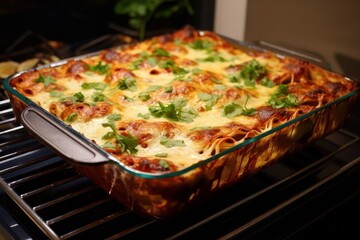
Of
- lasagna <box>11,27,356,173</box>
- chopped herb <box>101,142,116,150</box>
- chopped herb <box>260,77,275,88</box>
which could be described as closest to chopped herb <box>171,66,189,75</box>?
lasagna <box>11,27,356,173</box>

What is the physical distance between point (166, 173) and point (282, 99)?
51 cm

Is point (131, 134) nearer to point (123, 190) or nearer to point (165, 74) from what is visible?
point (123, 190)

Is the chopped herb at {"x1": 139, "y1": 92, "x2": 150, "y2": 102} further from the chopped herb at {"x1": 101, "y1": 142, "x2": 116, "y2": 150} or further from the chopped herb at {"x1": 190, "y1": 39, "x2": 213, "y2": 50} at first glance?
the chopped herb at {"x1": 190, "y1": 39, "x2": 213, "y2": 50}

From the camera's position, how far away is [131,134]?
0.95 m

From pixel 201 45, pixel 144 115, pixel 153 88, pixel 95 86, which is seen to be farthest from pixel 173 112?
pixel 201 45

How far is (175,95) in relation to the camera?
115 centimetres

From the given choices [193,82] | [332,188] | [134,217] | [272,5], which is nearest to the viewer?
[134,217]

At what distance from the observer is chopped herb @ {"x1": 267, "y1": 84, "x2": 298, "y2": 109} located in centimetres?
111

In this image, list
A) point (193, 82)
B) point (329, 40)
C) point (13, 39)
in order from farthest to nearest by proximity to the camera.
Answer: point (13, 39), point (329, 40), point (193, 82)

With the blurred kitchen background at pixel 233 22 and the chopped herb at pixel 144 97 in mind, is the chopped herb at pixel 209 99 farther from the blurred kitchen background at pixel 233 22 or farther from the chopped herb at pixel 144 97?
the blurred kitchen background at pixel 233 22

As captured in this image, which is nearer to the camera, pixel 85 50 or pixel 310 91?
pixel 310 91

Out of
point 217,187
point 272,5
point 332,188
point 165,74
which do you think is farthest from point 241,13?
point 217,187

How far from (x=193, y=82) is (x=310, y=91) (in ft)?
1.02

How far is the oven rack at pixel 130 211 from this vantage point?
0.88 metres
